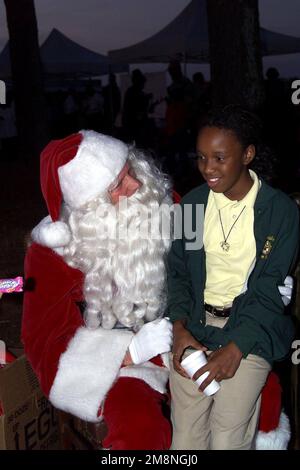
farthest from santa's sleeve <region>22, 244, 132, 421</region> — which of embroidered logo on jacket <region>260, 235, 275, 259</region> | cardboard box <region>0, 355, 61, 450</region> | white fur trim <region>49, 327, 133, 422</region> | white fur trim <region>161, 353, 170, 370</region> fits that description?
embroidered logo on jacket <region>260, 235, 275, 259</region>

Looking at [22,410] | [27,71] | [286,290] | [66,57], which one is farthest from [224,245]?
[66,57]

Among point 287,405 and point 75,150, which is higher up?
point 75,150

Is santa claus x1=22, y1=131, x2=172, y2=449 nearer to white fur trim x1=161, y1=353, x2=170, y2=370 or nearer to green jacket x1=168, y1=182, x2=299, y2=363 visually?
white fur trim x1=161, y1=353, x2=170, y2=370

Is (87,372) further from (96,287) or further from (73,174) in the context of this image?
(73,174)

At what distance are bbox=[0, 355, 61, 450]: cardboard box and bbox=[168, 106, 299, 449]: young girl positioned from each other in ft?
1.82

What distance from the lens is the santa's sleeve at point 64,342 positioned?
6.93ft

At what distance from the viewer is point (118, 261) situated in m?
2.29

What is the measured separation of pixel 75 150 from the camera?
2.24 meters

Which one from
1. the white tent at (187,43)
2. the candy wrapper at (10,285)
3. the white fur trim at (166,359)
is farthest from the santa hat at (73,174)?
the white tent at (187,43)

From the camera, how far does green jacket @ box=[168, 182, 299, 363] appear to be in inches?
77.5

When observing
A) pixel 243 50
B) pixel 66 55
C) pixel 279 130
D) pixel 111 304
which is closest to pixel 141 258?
pixel 111 304

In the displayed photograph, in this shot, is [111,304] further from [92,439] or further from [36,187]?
[36,187]

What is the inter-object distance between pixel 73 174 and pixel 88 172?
54 mm

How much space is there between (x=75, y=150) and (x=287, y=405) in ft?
4.79
